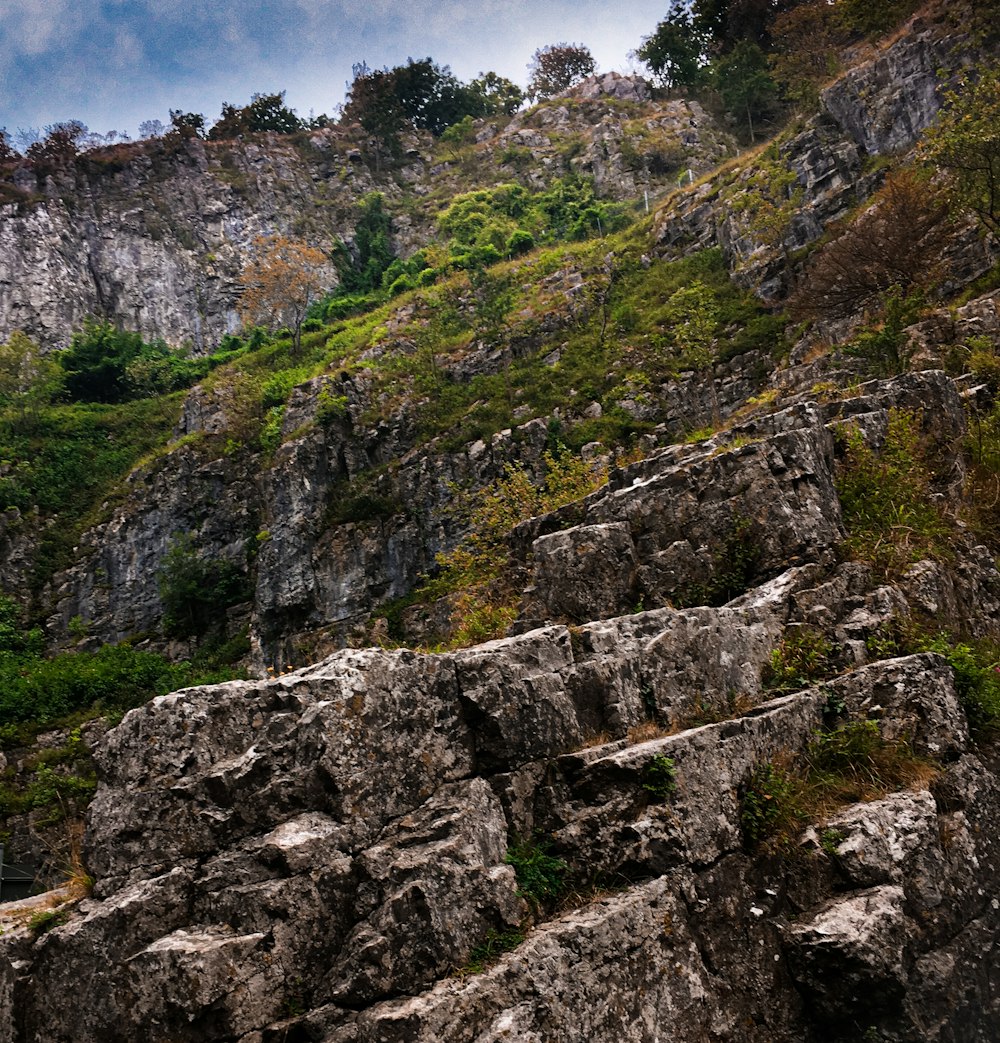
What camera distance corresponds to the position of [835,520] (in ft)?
28.7

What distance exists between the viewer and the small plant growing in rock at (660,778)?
5.43m

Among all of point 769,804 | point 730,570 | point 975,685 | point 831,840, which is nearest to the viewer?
point 831,840

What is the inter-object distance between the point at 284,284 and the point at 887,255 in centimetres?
3744

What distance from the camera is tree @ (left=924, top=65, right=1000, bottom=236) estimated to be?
1719cm

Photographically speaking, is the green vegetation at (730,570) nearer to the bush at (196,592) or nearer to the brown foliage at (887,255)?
the brown foliage at (887,255)

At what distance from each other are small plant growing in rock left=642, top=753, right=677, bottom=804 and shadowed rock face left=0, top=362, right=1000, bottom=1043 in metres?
0.02

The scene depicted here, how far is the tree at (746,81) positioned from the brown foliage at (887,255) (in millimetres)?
31056

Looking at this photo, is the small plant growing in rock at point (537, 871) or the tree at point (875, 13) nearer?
the small plant growing in rock at point (537, 871)

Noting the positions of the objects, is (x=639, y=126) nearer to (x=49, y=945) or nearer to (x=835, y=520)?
(x=835, y=520)

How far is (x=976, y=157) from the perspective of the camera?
683 inches

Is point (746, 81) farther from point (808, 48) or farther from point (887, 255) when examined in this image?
point (887, 255)

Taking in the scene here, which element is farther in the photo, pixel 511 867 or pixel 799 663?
pixel 799 663

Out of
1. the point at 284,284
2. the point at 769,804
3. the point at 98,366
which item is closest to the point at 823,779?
the point at 769,804

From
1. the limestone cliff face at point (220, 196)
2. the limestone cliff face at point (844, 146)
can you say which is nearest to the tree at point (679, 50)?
the limestone cliff face at point (220, 196)
